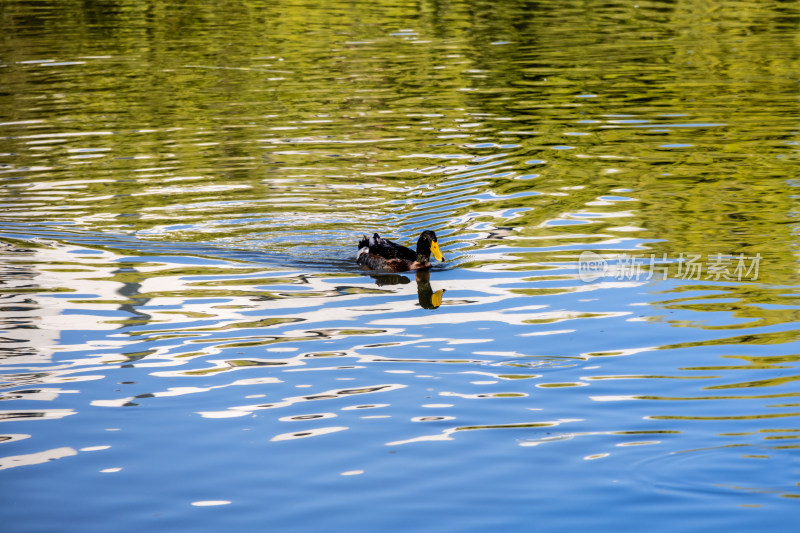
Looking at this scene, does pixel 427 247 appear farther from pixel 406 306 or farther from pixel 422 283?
pixel 406 306

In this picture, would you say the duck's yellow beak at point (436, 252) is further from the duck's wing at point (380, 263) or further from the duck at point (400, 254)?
the duck's wing at point (380, 263)

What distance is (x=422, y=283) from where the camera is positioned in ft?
42.3

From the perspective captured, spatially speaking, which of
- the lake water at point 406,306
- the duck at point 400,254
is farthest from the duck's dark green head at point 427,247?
the lake water at point 406,306

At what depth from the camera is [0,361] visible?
1016cm

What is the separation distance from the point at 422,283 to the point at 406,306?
0.95 m

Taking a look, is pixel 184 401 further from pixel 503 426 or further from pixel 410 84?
pixel 410 84

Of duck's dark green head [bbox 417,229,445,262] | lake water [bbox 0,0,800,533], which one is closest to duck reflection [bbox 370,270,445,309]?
lake water [bbox 0,0,800,533]

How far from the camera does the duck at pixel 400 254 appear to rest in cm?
1303

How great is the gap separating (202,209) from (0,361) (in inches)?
248

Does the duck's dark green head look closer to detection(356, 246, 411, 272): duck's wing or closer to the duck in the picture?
the duck

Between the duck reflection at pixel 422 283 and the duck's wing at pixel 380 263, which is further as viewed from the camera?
the duck's wing at pixel 380 263

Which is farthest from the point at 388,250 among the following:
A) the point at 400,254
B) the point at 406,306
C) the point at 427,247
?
the point at 406,306

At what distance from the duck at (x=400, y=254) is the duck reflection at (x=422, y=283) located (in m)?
0.09

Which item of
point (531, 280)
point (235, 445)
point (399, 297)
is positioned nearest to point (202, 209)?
point (399, 297)
